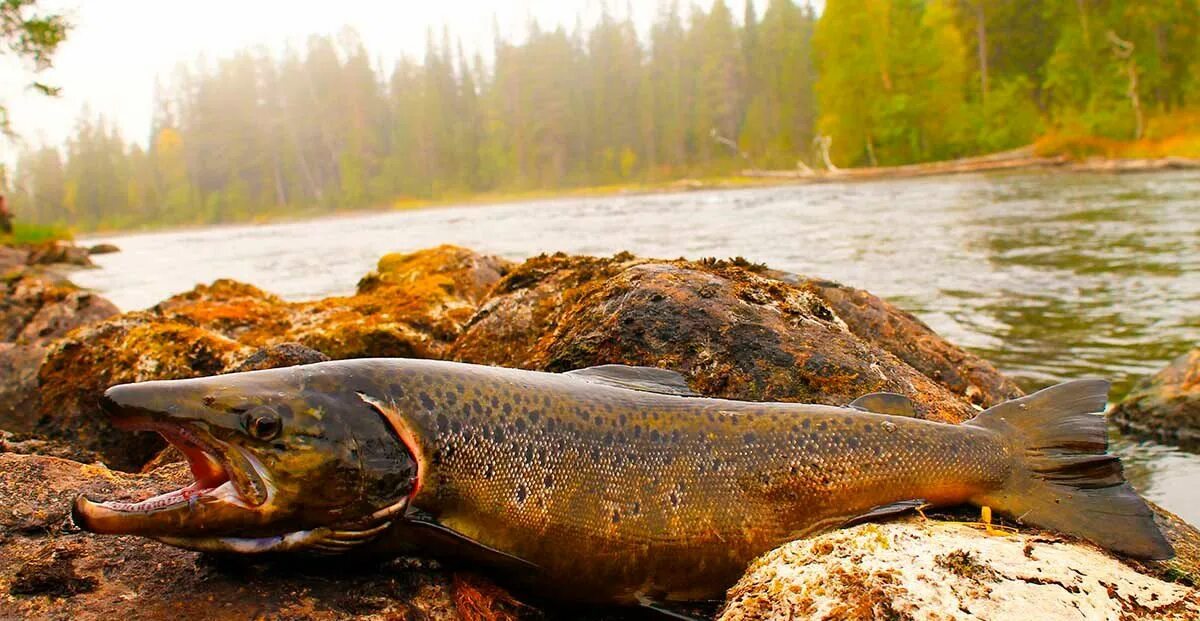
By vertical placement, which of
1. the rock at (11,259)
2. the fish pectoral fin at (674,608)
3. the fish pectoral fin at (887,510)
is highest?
the rock at (11,259)

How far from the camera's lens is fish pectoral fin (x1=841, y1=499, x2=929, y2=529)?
9.28ft

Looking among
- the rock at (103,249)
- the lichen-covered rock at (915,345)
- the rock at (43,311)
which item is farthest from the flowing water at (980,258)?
the rock at (103,249)

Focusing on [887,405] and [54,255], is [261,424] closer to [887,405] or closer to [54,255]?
[887,405]

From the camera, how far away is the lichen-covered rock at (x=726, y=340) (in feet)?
12.6

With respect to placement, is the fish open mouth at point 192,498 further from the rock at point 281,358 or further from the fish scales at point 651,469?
the rock at point 281,358

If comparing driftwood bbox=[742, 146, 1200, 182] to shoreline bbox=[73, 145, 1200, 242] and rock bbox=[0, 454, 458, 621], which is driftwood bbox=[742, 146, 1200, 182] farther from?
rock bbox=[0, 454, 458, 621]

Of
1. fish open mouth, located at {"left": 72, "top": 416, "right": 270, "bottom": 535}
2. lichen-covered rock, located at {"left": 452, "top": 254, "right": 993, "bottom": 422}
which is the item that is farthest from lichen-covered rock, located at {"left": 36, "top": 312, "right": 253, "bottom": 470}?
fish open mouth, located at {"left": 72, "top": 416, "right": 270, "bottom": 535}

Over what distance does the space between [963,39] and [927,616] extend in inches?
2735

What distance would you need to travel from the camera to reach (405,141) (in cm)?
10956

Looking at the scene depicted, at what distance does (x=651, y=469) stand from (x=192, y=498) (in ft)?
4.82

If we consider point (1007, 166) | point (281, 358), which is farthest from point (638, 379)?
point (1007, 166)

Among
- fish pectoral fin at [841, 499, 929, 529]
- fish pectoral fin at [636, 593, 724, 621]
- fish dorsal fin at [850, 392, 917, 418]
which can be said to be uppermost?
fish dorsal fin at [850, 392, 917, 418]

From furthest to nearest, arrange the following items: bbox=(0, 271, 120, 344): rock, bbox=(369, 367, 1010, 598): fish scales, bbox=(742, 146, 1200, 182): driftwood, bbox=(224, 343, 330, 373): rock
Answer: bbox=(742, 146, 1200, 182): driftwood < bbox=(0, 271, 120, 344): rock < bbox=(224, 343, 330, 373): rock < bbox=(369, 367, 1010, 598): fish scales

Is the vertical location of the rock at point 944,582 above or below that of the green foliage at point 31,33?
below
